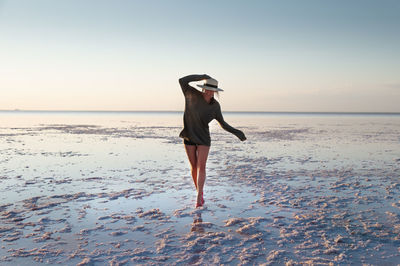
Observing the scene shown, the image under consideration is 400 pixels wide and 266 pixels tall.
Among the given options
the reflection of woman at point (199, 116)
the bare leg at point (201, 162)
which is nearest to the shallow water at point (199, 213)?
the bare leg at point (201, 162)

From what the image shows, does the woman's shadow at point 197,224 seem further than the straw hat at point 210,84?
No

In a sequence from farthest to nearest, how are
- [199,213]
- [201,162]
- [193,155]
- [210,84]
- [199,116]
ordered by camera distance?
[193,155] → [201,162] → [199,116] → [210,84] → [199,213]

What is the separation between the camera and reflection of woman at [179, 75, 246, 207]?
17.8ft

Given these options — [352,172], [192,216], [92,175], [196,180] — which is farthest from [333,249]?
[92,175]

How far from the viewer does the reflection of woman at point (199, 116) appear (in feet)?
17.8

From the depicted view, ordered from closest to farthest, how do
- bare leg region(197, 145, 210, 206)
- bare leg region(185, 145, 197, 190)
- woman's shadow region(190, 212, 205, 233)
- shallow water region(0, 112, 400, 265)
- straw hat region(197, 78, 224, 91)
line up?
1. shallow water region(0, 112, 400, 265)
2. woman's shadow region(190, 212, 205, 233)
3. straw hat region(197, 78, 224, 91)
4. bare leg region(197, 145, 210, 206)
5. bare leg region(185, 145, 197, 190)

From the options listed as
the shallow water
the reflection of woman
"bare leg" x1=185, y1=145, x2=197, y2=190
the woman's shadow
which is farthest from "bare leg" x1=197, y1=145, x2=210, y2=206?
the woman's shadow

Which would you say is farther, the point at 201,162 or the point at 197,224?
the point at 201,162

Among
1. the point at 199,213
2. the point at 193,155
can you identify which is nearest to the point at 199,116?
the point at 193,155

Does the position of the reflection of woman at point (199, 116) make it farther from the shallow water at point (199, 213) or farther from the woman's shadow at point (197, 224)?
the shallow water at point (199, 213)

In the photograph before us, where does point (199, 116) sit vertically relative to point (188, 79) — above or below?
below

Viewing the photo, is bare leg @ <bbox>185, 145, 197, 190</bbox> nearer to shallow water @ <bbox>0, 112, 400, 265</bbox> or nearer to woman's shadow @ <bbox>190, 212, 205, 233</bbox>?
shallow water @ <bbox>0, 112, 400, 265</bbox>

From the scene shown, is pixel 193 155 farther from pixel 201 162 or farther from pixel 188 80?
pixel 188 80

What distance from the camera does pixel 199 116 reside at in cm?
551
